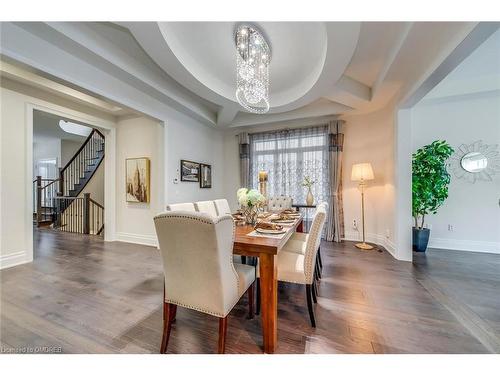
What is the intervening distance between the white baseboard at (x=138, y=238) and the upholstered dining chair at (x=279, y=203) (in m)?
2.42

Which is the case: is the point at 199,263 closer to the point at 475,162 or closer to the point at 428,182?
the point at 428,182

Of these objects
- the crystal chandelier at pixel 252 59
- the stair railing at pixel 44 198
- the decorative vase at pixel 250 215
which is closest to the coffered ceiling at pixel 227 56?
the crystal chandelier at pixel 252 59

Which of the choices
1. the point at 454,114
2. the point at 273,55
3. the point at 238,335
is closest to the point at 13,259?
the point at 238,335

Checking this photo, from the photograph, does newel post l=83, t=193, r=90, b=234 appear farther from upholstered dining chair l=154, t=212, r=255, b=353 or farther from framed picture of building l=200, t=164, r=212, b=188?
upholstered dining chair l=154, t=212, r=255, b=353

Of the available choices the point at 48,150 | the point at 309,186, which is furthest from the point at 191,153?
the point at 48,150

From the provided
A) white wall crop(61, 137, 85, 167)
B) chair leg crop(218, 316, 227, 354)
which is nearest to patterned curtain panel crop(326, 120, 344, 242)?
chair leg crop(218, 316, 227, 354)

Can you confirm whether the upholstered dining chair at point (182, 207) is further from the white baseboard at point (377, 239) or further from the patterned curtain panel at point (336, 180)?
the white baseboard at point (377, 239)

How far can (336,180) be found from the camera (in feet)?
13.7

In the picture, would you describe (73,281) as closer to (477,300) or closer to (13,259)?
(13,259)

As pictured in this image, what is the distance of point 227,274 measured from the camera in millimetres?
1248

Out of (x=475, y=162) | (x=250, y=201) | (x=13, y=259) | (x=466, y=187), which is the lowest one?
(x=13, y=259)

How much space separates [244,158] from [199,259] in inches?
157

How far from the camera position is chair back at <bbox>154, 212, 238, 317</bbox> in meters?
1.11
